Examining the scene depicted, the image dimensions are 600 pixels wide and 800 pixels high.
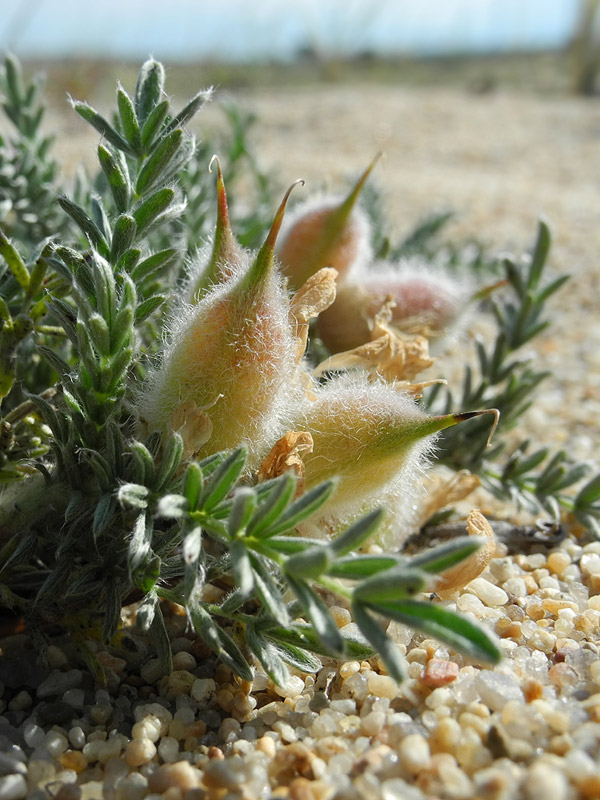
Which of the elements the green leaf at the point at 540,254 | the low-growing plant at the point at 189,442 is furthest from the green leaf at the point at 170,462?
the green leaf at the point at 540,254

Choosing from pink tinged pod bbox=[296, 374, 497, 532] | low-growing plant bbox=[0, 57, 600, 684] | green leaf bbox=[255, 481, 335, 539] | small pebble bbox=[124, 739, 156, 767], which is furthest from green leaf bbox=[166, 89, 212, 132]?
small pebble bbox=[124, 739, 156, 767]

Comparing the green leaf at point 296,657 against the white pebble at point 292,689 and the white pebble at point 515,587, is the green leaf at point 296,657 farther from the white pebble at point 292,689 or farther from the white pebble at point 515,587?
the white pebble at point 515,587

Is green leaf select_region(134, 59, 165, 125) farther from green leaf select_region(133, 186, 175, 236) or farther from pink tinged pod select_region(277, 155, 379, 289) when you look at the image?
pink tinged pod select_region(277, 155, 379, 289)

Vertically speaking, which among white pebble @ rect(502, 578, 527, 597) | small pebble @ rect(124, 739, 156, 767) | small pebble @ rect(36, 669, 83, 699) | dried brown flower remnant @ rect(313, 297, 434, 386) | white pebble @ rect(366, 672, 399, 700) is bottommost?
small pebble @ rect(36, 669, 83, 699)

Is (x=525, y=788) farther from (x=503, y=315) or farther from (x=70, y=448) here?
(x=503, y=315)

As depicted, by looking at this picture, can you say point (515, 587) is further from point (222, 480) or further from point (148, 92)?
point (148, 92)

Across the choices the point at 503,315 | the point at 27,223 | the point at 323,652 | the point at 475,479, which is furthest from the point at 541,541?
the point at 27,223
